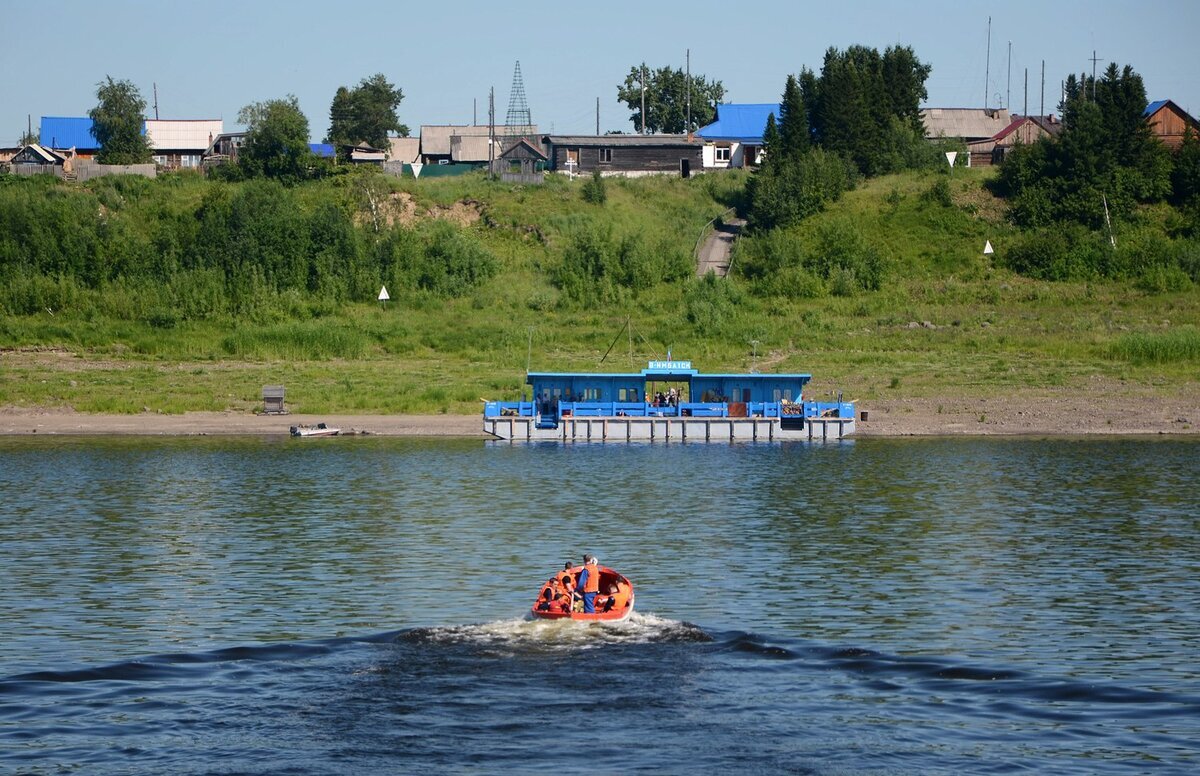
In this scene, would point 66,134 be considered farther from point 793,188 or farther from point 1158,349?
point 1158,349

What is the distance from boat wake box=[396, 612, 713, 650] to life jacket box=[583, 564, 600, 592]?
0.74 meters

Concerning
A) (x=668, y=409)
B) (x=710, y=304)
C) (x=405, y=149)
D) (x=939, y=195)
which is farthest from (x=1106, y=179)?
(x=405, y=149)

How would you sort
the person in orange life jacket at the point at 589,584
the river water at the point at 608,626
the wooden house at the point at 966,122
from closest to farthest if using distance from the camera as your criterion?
the river water at the point at 608,626
the person in orange life jacket at the point at 589,584
the wooden house at the point at 966,122

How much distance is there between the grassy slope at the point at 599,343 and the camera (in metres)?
71.0

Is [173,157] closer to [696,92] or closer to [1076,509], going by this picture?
[696,92]

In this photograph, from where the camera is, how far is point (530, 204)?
110 meters

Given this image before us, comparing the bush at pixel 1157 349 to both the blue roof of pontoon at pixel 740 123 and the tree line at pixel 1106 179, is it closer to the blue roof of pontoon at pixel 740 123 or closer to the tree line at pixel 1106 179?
the tree line at pixel 1106 179

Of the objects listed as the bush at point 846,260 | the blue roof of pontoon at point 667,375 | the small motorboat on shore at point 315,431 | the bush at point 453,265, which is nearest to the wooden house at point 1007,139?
the bush at point 846,260

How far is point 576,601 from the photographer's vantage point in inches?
1157

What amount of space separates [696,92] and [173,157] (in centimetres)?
5361

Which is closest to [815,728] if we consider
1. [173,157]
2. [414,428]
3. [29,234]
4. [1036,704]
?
[1036,704]

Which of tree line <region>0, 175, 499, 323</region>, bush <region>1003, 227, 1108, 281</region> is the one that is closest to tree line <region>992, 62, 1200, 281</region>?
bush <region>1003, 227, 1108, 281</region>

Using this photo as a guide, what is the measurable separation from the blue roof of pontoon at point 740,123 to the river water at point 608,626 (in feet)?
253

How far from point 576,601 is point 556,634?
3.88 feet
